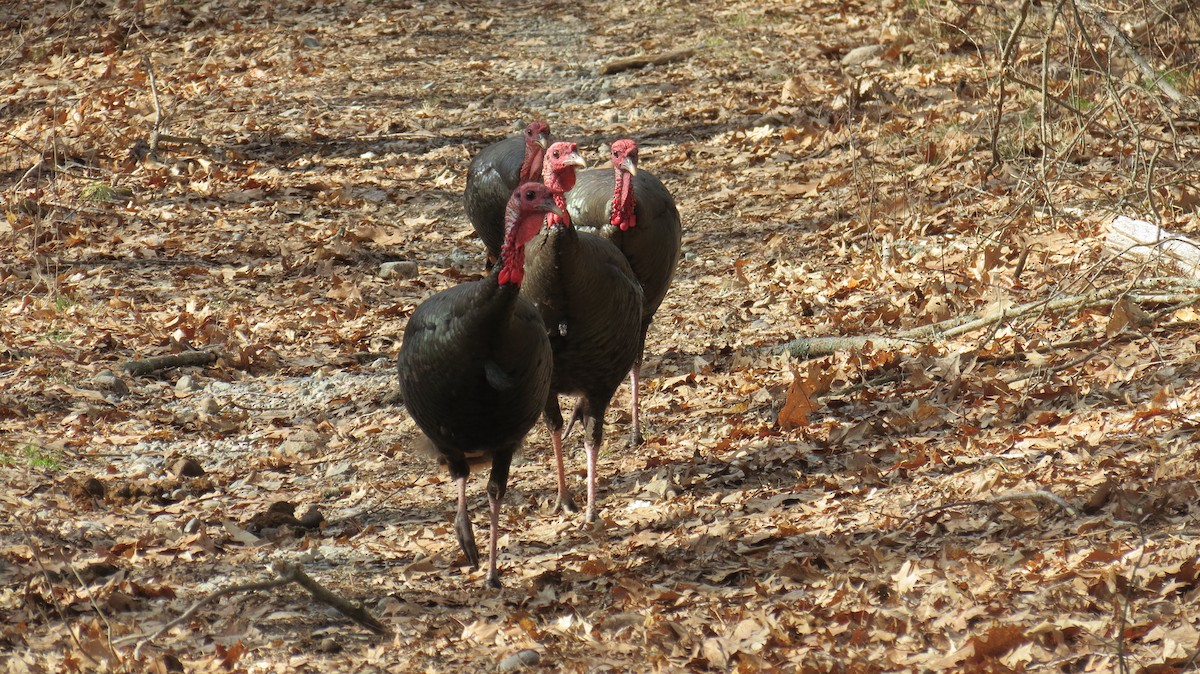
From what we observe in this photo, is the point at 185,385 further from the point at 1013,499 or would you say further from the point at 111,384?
the point at 1013,499

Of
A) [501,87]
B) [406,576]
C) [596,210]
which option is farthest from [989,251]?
[501,87]

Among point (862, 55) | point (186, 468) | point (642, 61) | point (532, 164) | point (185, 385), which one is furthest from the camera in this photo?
point (642, 61)

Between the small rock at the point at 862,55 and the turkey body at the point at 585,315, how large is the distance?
8.41 metres

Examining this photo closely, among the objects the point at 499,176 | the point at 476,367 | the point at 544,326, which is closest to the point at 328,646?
the point at 476,367

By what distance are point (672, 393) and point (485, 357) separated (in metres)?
2.87

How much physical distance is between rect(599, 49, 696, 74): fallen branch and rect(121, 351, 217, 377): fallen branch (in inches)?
314

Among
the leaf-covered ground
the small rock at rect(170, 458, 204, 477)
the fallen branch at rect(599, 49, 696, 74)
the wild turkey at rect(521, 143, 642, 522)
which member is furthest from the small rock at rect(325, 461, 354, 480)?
the fallen branch at rect(599, 49, 696, 74)

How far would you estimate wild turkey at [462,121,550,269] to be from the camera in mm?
7699

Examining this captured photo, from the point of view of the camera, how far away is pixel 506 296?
4699 millimetres

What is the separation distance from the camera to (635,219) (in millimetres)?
6586

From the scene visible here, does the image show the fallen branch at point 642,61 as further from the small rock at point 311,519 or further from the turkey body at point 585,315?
the small rock at point 311,519

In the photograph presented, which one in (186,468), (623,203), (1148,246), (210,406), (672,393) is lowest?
(672,393)

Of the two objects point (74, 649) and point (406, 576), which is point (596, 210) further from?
point (74, 649)

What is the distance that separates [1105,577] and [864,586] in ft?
2.93
